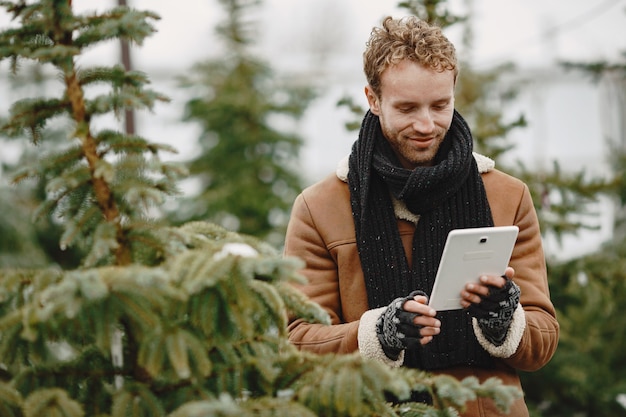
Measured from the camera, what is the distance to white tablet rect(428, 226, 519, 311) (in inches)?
82.4

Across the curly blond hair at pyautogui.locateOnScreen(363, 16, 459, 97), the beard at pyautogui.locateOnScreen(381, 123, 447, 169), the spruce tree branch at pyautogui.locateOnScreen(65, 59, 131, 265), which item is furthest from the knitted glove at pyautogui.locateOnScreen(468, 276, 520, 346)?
the spruce tree branch at pyautogui.locateOnScreen(65, 59, 131, 265)

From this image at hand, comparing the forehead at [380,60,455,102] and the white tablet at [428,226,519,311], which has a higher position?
the forehead at [380,60,455,102]

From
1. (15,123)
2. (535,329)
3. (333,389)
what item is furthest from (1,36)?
(535,329)

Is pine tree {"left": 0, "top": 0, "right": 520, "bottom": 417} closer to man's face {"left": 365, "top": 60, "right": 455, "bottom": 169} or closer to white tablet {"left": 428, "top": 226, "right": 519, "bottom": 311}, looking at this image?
white tablet {"left": 428, "top": 226, "right": 519, "bottom": 311}

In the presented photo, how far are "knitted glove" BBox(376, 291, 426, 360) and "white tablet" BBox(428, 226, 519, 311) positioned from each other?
0.24 feet

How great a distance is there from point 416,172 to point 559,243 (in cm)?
293

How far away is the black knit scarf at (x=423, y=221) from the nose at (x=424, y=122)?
10cm

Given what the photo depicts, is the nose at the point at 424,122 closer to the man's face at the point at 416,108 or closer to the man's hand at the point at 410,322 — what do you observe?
the man's face at the point at 416,108

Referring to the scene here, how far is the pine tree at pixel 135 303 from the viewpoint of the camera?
1.71m

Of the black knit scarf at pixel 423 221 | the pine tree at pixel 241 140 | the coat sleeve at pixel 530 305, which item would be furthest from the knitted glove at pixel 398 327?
the pine tree at pixel 241 140

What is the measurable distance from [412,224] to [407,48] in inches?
21.6

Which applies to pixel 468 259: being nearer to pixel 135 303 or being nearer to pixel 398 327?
pixel 398 327

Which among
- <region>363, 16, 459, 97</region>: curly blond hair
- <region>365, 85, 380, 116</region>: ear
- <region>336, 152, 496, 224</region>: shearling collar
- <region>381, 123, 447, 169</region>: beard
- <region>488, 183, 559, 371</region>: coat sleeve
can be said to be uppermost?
<region>363, 16, 459, 97</region>: curly blond hair

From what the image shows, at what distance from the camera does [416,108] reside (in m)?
2.44
